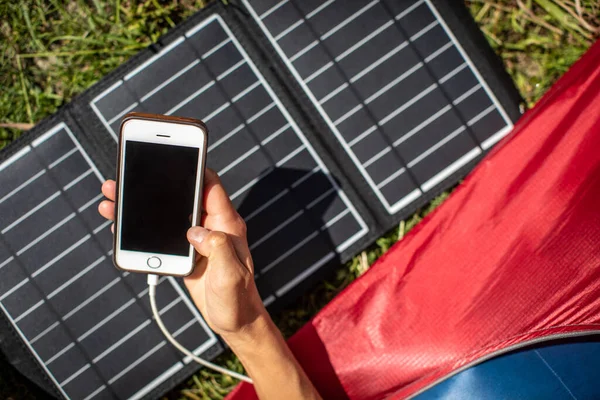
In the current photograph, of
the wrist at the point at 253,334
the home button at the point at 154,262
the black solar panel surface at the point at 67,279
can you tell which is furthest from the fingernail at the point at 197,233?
the black solar panel surface at the point at 67,279

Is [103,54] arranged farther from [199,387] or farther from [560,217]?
[560,217]

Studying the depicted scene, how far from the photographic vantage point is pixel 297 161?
5.05 feet

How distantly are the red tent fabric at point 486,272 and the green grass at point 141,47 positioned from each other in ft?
0.56

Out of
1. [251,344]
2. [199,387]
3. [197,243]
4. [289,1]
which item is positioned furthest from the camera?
[199,387]

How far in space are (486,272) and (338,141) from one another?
0.58 meters

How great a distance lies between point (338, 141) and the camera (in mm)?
1552

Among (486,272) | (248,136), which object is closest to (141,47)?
(248,136)

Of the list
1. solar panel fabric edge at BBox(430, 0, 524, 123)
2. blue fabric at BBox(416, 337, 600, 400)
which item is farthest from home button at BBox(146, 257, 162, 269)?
solar panel fabric edge at BBox(430, 0, 524, 123)

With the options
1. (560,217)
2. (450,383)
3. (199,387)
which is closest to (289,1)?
(560,217)

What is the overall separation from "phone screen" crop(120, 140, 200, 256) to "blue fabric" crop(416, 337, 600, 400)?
80cm

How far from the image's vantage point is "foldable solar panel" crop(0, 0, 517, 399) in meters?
1.50

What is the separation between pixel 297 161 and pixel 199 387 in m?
0.83

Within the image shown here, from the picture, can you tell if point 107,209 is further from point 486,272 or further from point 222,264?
point 486,272

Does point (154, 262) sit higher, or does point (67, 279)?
point (67, 279)
